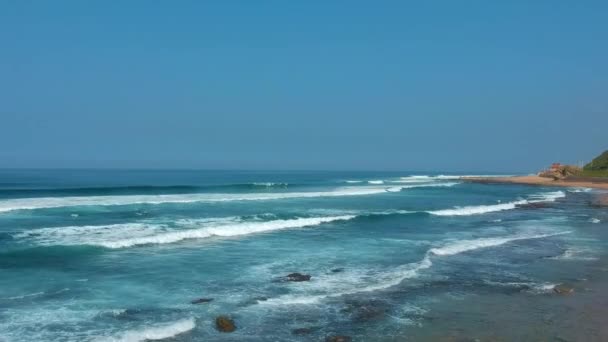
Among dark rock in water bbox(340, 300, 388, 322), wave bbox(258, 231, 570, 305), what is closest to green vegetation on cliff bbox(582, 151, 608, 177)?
wave bbox(258, 231, 570, 305)

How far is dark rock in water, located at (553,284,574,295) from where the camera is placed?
12.0m

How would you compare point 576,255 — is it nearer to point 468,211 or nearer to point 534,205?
point 468,211

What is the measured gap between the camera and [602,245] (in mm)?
19312

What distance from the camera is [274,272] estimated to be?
14156 millimetres

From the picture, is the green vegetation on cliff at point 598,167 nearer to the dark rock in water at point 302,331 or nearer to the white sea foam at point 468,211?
the white sea foam at point 468,211

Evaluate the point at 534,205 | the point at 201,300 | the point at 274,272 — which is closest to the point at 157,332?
the point at 201,300

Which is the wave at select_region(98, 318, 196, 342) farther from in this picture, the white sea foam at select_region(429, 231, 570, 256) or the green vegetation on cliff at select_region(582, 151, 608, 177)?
the green vegetation on cliff at select_region(582, 151, 608, 177)

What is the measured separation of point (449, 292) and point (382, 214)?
1777cm

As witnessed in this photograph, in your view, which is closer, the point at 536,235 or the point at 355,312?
the point at 355,312

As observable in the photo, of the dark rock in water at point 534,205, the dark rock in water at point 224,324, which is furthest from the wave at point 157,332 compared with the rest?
the dark rock in water at point 534,205

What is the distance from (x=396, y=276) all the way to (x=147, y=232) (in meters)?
11.4

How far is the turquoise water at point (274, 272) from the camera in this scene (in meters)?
9.51

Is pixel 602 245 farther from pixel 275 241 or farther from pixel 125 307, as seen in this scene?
pixel 125 307

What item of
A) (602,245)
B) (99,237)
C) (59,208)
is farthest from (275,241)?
(59,208)
